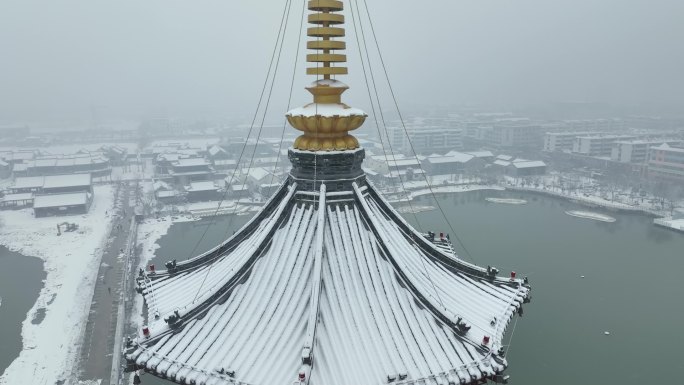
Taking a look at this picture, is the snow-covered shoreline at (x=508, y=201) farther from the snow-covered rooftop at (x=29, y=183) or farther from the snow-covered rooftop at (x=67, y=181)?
the snow-covered rooftop at (x=29, y=183)

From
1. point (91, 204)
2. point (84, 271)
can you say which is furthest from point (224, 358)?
point (91, 204)

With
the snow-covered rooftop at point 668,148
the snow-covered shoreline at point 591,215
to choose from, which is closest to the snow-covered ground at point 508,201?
the snow-covered shoreline at point 591,215

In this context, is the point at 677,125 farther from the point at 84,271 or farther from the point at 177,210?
the point at 84,271

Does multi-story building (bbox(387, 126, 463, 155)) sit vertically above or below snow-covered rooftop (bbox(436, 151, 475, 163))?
above

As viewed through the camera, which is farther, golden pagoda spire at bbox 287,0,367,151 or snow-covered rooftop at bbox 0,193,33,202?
snow-covered rooftop at bbox 0,193,33,202

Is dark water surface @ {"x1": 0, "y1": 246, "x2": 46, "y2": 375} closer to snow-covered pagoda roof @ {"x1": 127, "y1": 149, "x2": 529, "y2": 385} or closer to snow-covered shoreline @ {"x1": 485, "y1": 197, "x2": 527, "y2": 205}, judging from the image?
snow-covered pagoda roof @ {"x1": 127, "y1": 149, "x2": 529, "y2": 385}

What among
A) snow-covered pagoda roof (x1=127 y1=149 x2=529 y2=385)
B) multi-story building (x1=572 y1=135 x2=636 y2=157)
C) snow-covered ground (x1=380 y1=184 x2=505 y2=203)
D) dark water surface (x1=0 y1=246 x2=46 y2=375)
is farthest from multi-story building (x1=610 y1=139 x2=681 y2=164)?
dark water surface (x1=0 y1=246 x2=46 y2=375)

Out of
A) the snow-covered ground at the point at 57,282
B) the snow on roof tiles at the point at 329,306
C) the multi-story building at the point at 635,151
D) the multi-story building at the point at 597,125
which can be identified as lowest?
the snow-covered ground at the point at 57,282
